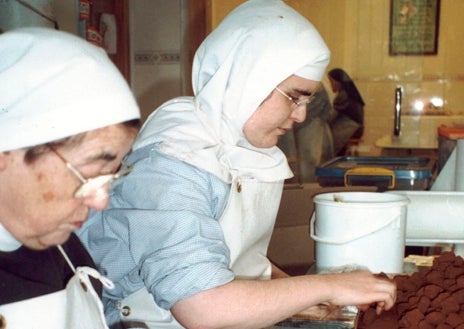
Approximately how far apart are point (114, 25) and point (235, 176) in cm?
248

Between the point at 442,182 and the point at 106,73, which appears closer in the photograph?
the point at 106,73

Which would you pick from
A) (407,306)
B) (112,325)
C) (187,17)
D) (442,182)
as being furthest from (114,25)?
(407,306)

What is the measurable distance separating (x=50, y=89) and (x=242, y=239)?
0.75 meters

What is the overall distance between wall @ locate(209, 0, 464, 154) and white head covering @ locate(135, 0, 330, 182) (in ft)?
13.1

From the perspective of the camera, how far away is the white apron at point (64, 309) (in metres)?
1.02

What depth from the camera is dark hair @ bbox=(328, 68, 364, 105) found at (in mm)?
5113

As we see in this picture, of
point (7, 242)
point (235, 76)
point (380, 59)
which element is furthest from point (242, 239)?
point (380, 59)

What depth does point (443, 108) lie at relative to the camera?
17.7 feet

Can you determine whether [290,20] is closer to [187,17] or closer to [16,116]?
[16,116]

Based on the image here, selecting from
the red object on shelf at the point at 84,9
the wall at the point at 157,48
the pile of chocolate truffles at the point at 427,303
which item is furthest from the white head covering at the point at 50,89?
the wall at the point at 157,48

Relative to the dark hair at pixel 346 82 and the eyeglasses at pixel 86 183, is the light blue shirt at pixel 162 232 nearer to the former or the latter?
the eyeglasses at pixel 86 183

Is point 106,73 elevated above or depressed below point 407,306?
above

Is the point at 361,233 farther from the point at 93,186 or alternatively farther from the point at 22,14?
the point at 22,14

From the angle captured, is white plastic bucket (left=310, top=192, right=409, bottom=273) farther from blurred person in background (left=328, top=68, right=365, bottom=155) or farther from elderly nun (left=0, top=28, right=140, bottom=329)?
blurred person in background (left=328, top=68, right=365, bottom=155)
